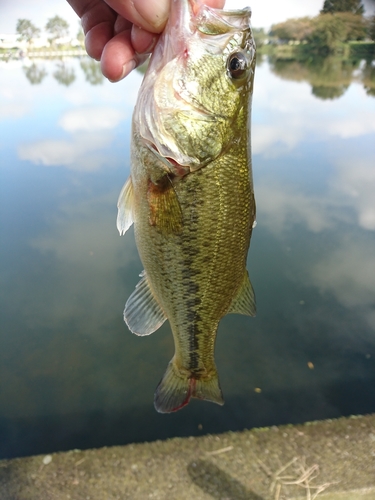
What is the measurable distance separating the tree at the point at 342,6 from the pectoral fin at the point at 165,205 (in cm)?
4734

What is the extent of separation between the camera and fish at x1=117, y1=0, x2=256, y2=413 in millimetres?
1179

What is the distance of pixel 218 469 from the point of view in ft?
7.03

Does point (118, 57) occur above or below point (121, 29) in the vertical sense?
below

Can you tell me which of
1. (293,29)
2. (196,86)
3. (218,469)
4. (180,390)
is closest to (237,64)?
(196,86)

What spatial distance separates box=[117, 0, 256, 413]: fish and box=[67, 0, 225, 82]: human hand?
6 cm

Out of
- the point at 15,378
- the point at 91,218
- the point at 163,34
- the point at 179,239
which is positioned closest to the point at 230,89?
the point at 163,34

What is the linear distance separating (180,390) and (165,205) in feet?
2.96

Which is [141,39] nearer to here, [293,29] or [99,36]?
[99,36]

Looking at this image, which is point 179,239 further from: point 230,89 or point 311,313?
point 311,313

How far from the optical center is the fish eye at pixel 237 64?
1.21 m

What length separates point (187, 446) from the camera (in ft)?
7.39

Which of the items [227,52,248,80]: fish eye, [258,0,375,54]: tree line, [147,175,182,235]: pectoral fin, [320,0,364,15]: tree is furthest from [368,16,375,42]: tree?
[147,175,182,235]: pectoral fin

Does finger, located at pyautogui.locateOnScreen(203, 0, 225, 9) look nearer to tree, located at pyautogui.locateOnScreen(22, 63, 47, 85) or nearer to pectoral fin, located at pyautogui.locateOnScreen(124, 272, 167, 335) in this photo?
pectoral fin, located at pyautogui.locateOnScreen(124, 272, 167, 335)

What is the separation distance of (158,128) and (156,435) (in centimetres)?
270
